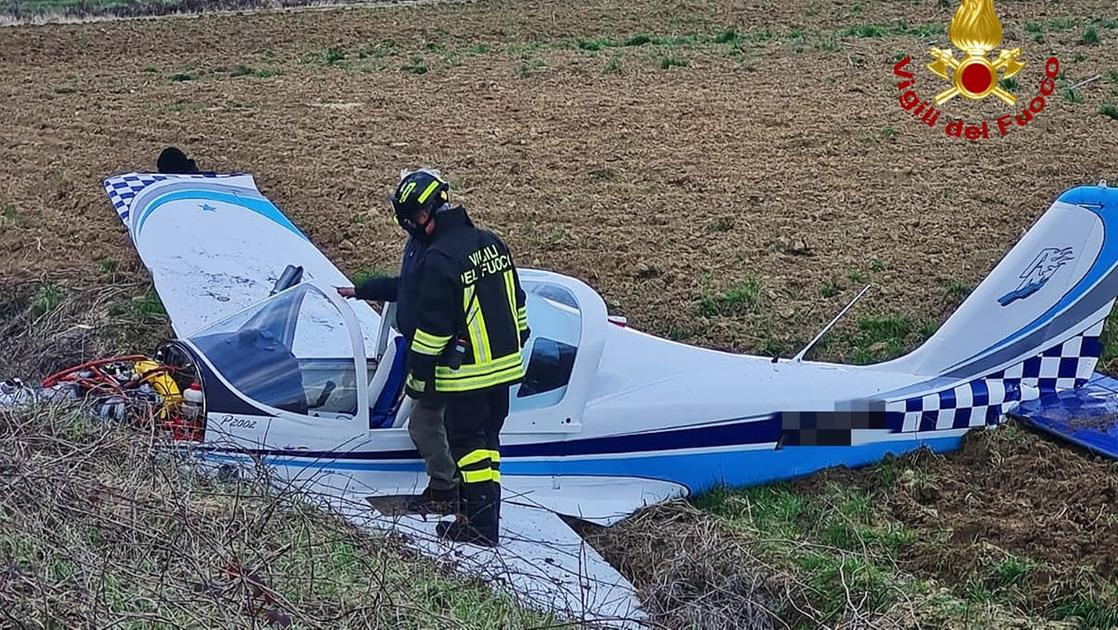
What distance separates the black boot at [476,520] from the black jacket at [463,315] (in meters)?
0.50

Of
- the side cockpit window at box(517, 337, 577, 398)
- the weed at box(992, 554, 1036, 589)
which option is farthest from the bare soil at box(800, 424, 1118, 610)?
the side cockpit window at box(517, 337, 577, 398)

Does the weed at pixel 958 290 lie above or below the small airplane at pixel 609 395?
below

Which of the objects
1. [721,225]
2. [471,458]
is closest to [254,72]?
[721,225]

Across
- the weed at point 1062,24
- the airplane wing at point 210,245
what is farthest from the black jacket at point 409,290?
the weed at point 1062,24

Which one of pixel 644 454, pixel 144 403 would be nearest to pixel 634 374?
pixel 644 454

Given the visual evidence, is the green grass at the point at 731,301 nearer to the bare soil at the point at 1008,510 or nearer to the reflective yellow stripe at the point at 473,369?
the bare soil at the point at 1008,510

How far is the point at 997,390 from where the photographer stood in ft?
24.3

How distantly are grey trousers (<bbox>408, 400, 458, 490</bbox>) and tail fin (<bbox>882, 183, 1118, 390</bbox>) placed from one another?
107 inches

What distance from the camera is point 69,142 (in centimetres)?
1451

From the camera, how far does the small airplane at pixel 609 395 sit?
6.42 metres

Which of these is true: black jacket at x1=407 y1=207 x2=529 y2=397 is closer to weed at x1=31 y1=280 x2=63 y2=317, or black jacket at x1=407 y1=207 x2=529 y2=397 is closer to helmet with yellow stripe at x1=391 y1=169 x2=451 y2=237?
helmet with yellow stripe at x1=391 y1=169 x2=451 y2=237

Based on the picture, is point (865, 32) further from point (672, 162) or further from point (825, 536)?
point (825, 536)

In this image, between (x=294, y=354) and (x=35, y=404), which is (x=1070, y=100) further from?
(x=35, y=404)

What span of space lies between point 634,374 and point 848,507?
137 centimetres
